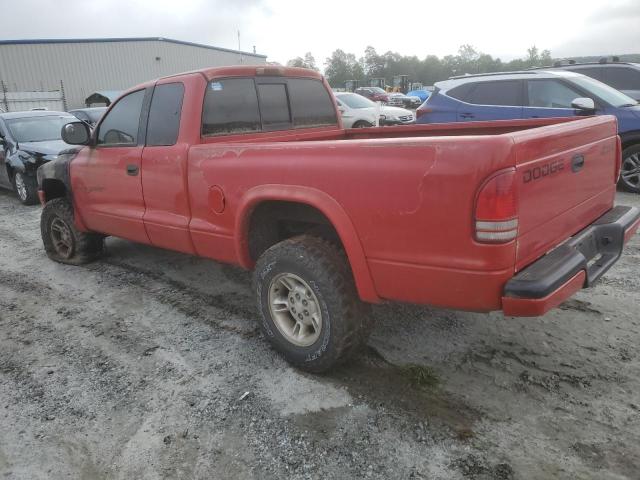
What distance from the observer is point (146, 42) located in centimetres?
4016

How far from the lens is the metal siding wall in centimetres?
3547

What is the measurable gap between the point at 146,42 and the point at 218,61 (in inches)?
328

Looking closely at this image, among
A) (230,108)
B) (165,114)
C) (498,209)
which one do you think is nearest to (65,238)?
(165,114)

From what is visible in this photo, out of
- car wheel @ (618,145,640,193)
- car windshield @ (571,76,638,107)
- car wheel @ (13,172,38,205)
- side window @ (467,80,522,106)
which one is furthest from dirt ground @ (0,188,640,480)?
car wheel @ (13,172,38,205)

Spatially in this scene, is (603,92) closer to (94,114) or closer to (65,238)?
(65,238)

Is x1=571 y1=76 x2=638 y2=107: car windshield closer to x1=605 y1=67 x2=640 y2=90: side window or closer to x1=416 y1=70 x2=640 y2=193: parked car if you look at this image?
x1=416 y1=70 x2=640 y2=193: parked car

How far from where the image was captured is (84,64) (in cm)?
3772

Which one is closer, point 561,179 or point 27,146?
point 561,179

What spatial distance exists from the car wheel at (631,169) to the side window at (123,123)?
6.50m

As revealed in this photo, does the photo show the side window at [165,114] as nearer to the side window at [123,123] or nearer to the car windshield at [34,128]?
the side window at [123,123]

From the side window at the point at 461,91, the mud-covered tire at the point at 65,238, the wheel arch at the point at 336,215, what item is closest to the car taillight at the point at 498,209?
the wheel arch at the point at 336,215

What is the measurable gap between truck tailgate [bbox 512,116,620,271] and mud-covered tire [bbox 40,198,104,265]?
449 cm

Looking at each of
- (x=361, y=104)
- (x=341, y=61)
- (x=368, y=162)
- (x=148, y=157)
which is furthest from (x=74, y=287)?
(x=341, y=61)

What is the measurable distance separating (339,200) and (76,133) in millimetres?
3019
